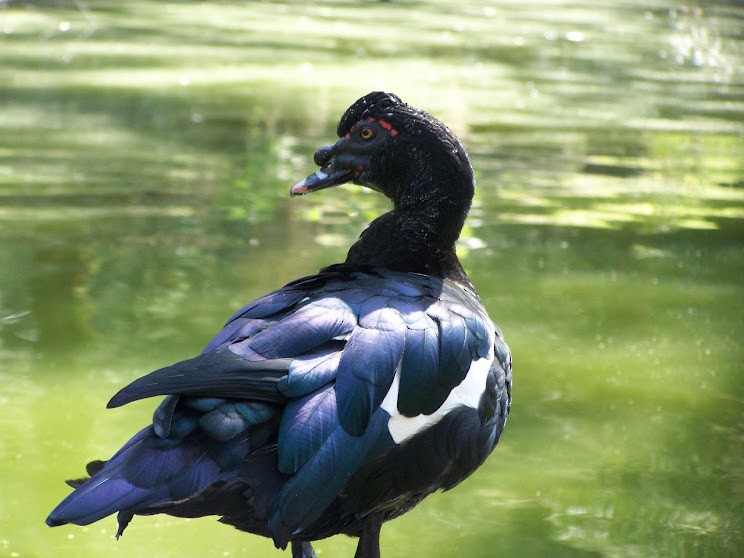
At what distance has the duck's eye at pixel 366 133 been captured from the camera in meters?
3.68

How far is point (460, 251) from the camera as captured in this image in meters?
6.55

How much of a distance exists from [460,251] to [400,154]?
2.95m

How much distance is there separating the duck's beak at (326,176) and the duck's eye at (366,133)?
0.39 ft

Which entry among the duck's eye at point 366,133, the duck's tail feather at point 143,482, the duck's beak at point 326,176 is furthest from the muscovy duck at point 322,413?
the duck's beak at point 326,176

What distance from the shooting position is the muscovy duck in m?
2.64

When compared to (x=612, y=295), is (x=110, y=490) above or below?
above

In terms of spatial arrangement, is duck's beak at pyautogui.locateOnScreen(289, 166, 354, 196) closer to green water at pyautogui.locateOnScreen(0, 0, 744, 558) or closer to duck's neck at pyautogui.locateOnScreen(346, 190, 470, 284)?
duck's neck at pyautogui.locateOnScreen(346, 190, 470, 284)

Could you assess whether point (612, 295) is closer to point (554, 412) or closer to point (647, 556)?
point (554, 412)

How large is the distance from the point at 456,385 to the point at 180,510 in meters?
0.76

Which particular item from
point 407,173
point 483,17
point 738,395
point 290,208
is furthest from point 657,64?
Result: point 407,173

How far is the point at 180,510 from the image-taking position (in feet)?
8.79

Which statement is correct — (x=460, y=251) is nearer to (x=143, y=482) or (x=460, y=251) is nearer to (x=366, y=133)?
(x=366, y=133)

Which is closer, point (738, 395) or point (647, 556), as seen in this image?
point (647, 556)

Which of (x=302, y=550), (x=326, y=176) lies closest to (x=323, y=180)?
(x=326, y=176)
